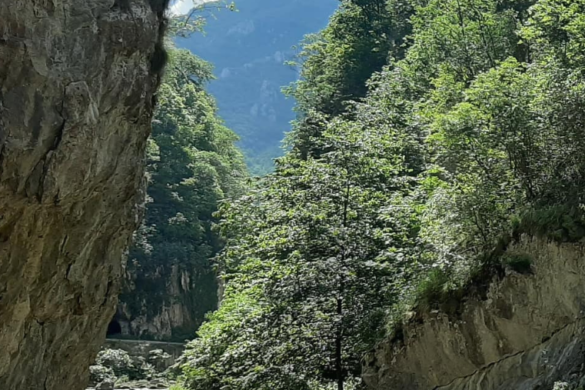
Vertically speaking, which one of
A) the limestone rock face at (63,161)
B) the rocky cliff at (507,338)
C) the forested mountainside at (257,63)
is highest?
the forested mountainside at (257,63)

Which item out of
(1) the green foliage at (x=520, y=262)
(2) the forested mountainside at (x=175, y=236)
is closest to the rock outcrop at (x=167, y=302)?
(2) the forested mountainside at (x=175, y=236)

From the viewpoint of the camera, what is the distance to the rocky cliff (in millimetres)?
9109

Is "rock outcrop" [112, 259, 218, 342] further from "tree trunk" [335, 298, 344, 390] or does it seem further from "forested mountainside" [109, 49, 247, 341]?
"tree trunk" [335, 298, 344, 390]

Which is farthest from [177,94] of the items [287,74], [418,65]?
[287,74]

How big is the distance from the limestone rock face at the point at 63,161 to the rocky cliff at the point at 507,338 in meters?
5.67

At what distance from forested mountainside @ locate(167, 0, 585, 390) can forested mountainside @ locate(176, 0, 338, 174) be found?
117 meters

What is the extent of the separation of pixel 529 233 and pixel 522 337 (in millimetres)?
1646

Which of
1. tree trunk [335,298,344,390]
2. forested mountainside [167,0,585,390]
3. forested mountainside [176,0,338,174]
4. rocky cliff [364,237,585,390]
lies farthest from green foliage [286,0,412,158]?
forested mountainside [176,0,338,174]

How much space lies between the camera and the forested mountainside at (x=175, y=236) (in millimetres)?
41438

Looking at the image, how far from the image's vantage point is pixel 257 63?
177 m

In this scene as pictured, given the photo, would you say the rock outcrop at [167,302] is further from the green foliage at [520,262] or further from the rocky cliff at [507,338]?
the green foliage at [520,262]

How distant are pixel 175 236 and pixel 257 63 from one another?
139m

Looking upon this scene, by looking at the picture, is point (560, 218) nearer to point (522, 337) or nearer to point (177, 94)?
point (522, 337)

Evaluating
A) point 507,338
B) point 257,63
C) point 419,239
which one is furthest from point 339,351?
point 257,63
